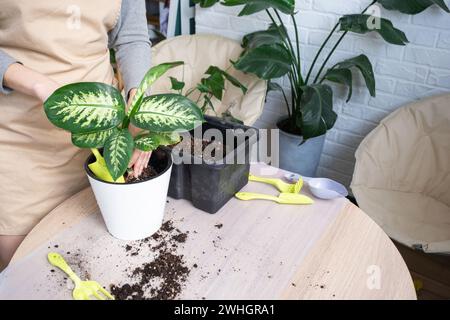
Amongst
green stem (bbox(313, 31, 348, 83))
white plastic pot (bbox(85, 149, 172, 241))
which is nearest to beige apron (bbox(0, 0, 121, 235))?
white plastic pot (bbox(85, 149, 172, 241))

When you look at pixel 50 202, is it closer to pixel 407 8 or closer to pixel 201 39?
pixel 201 39

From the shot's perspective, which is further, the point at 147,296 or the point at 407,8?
the point at 407,8

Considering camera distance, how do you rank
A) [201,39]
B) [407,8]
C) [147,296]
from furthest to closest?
1. [201,39]
2. [407,8]
3. [147,296]

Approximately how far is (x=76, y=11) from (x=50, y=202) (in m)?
0.47

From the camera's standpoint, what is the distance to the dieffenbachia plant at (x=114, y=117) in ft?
1.92

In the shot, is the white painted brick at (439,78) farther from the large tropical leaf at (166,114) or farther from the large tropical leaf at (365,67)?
the large tropical leaf at (166,114)

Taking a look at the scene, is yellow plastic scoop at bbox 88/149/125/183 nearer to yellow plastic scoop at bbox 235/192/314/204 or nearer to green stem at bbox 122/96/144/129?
green stem at bbox 122/96/144/129

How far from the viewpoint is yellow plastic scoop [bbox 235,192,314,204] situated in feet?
2.85

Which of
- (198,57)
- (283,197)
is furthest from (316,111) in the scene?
(283,197)

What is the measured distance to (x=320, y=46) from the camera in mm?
1778

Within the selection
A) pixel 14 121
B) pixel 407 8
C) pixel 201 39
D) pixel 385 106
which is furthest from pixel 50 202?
pixel 385 106

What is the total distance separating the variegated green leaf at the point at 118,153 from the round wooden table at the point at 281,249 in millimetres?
237

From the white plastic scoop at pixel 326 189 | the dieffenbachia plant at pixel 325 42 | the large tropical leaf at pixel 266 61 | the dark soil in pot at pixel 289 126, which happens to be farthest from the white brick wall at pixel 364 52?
the white plastic scoop at pixel 326 189

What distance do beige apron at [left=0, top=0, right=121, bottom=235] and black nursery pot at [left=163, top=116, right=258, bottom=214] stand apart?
287 millimetres
